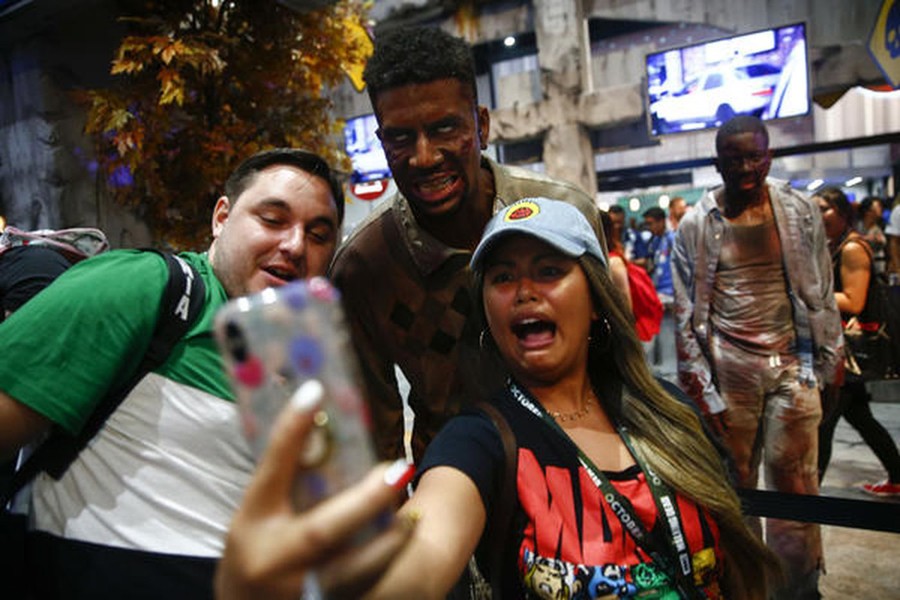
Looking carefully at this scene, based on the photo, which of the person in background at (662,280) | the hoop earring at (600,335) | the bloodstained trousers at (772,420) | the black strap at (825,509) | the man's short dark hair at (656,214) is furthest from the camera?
the man's short dark hair at (656,214)

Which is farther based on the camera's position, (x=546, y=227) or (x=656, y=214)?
(x=656, y=214)

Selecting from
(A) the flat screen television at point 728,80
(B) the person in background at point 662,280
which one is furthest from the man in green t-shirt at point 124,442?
(A) the flat screen television at point 728,80

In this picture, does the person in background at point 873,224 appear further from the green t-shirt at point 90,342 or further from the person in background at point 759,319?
the green t-shirt at point 90,342

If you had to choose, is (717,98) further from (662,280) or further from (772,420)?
(772,420)

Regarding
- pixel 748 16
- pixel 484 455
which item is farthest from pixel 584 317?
pixel 748 16

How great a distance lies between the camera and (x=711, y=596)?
154cm

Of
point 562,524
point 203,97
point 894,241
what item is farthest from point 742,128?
point 894,241

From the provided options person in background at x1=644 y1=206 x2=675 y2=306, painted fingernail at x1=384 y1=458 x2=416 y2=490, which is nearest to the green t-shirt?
painted fingernail at x1=384 y1=458 x2=416 y2=490

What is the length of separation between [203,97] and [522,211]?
162 inches

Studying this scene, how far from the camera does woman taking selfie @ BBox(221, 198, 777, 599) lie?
1.42 m

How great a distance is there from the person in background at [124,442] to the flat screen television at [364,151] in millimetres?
11424

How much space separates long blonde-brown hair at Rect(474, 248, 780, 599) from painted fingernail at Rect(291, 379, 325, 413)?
115 centimetres

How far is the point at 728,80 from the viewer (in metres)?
9.30

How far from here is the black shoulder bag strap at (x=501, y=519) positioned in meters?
1.46
